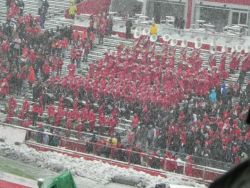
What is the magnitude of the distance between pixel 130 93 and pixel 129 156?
4.04 meters

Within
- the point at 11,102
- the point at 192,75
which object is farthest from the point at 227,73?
the point at 11,102

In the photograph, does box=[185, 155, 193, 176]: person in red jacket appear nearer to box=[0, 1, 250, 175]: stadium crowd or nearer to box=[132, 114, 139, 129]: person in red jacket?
box=[0, 1, 250, 175]: stadium crowd

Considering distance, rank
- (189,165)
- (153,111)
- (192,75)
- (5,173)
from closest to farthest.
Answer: (5,173)
(189,165)
(153,111)
(192,75)

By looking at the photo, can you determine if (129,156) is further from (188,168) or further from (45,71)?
(45,71)

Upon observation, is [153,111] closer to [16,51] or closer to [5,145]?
[5,145]

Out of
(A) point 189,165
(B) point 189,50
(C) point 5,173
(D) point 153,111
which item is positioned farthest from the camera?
(B) point 189,50

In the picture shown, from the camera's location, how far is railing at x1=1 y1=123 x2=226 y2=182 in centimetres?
1420

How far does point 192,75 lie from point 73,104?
381 cm

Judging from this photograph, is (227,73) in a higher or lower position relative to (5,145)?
higher

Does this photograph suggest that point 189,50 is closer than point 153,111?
No

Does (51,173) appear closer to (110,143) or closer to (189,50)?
(110,143)

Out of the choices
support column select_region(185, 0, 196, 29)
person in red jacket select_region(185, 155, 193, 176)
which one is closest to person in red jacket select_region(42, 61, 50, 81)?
support column select_region(185, 0, 196, 29)

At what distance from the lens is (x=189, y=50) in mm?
23938

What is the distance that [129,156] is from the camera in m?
15.4
